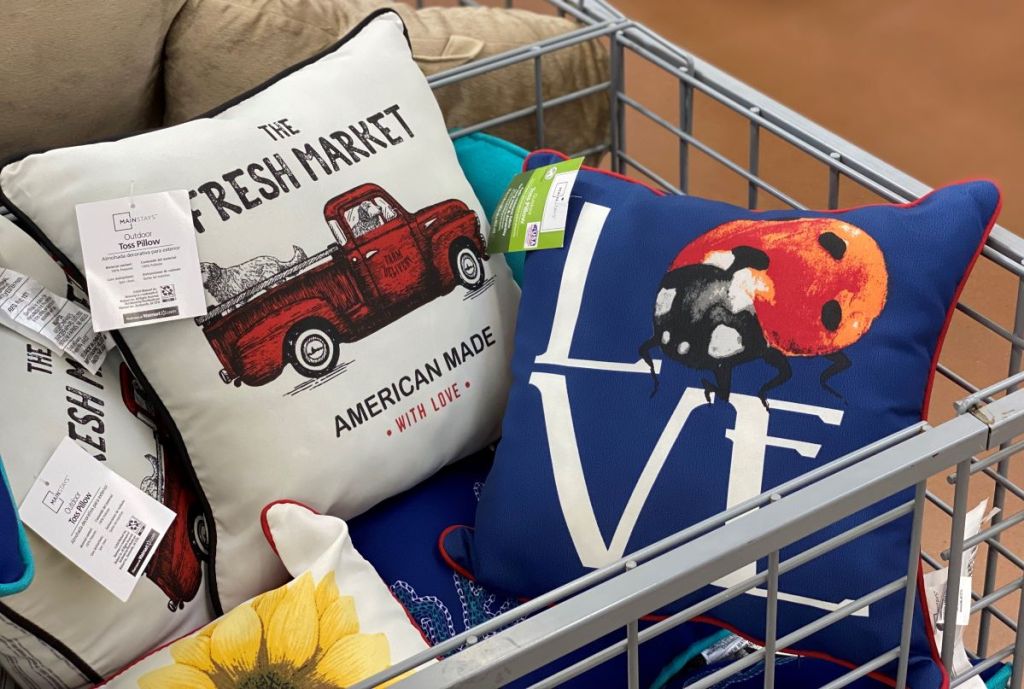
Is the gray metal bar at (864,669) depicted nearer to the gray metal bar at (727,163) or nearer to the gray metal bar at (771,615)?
the gray metal bar at (771,615)

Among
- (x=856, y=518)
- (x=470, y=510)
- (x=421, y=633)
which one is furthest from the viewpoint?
(x=470, y=510)

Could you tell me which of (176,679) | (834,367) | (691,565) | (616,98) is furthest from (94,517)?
(616,98)

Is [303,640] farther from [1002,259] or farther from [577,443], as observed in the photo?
[1002,259]

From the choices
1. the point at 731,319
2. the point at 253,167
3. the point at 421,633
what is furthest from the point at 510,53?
the point at 421,633

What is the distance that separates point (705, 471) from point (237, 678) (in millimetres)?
408

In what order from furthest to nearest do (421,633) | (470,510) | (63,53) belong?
1. (63,53)
2. (470,510)
3. (421,633)

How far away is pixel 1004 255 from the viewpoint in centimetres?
104

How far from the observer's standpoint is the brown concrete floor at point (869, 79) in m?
2.30

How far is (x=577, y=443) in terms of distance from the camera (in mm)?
1021

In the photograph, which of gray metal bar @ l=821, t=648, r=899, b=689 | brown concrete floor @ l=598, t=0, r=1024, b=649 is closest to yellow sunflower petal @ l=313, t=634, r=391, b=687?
gray metal bar @ l=821, t=648, r=899, b=689

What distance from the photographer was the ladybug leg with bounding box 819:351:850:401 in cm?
96

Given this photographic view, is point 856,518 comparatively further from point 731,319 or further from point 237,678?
point 237,678

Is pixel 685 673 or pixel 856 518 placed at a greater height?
pixel 856 518

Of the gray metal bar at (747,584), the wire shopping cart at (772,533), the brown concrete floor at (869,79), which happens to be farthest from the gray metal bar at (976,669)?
the brown concrete floor at (869,79)
